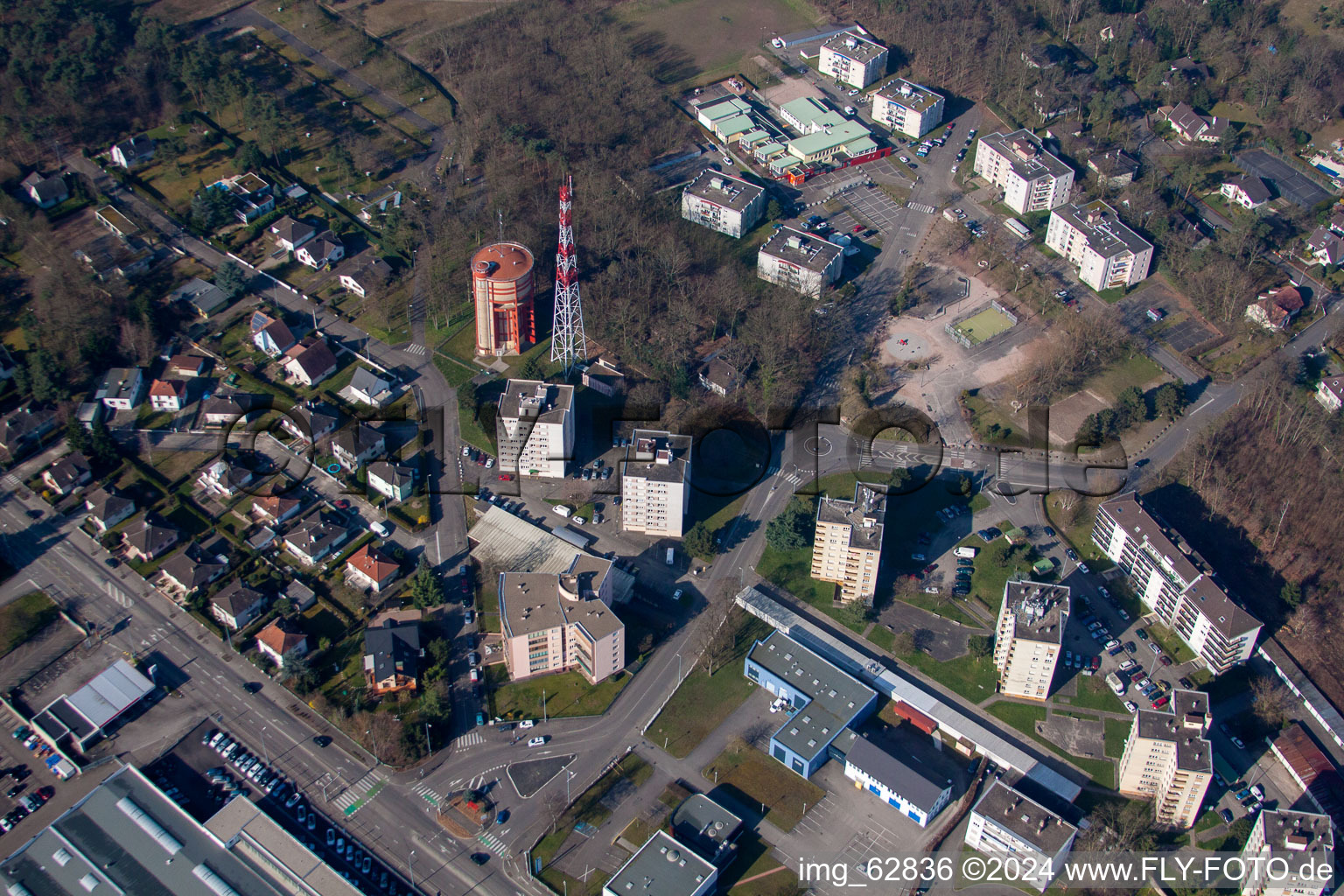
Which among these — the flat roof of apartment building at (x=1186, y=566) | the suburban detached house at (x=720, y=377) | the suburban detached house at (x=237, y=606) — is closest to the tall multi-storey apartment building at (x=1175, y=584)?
the flat roof of apartment building at (x=1186, y=566)

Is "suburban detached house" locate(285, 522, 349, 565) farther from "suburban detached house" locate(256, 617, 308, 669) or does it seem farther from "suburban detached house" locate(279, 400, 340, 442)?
"suburban detached house" locate(279, 400, 340, 442)

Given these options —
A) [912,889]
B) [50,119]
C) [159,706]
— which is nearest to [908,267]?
[912,889]

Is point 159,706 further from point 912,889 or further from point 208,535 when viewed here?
point 912,889

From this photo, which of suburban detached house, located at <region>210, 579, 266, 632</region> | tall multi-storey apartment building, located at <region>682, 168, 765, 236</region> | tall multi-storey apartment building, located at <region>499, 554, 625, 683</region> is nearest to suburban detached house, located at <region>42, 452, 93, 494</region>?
suburban detached house, located at <region>210, 579, 266, 632</region>

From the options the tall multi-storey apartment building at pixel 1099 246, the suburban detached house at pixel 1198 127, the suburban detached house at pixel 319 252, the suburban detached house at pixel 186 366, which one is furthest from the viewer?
the suburban detached house at pixel 1198 127

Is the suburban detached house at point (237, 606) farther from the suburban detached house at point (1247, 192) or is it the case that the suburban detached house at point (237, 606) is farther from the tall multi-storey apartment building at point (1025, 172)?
the suburban detached house at point (1247, 192)
